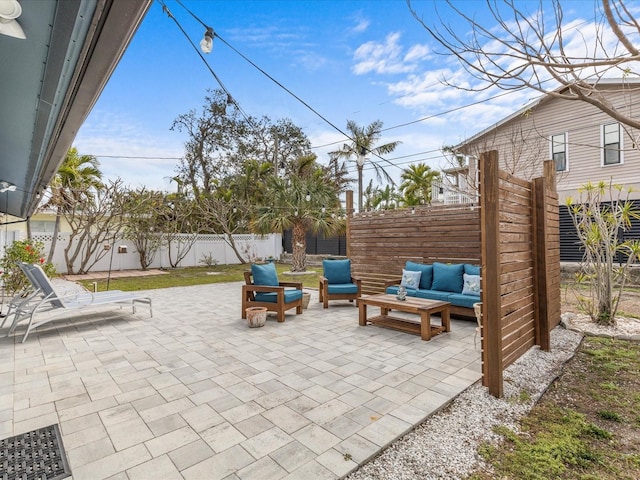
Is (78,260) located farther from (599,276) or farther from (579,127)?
(579,127)

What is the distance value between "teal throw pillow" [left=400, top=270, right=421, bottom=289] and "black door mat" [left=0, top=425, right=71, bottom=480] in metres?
5.27

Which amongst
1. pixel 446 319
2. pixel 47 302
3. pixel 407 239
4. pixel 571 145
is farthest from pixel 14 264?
pixel 571 145

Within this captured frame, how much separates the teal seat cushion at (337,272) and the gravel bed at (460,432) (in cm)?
366

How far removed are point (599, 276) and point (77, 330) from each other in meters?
7.98

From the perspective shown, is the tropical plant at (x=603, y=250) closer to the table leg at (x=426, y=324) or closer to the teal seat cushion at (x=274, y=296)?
the table leg at (x=426, y=324)

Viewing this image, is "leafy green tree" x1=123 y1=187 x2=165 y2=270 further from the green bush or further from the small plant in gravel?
the small plant in gravel

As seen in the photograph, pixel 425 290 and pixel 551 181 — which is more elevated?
pixel 551 181

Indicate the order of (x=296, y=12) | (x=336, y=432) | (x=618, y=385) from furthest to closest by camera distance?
(x=296, y=12) < (x=618, y=385) < (x=336, y=432)

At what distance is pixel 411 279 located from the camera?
6.15m

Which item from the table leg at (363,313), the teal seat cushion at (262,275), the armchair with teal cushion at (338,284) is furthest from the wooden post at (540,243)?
the teal seat cushion at (262,275)

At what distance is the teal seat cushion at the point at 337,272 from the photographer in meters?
6.75

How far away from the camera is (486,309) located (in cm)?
294

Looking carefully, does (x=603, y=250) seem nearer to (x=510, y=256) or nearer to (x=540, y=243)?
(x=540, y=243)

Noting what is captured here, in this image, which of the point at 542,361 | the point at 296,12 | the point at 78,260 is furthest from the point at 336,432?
the point at 78,260
